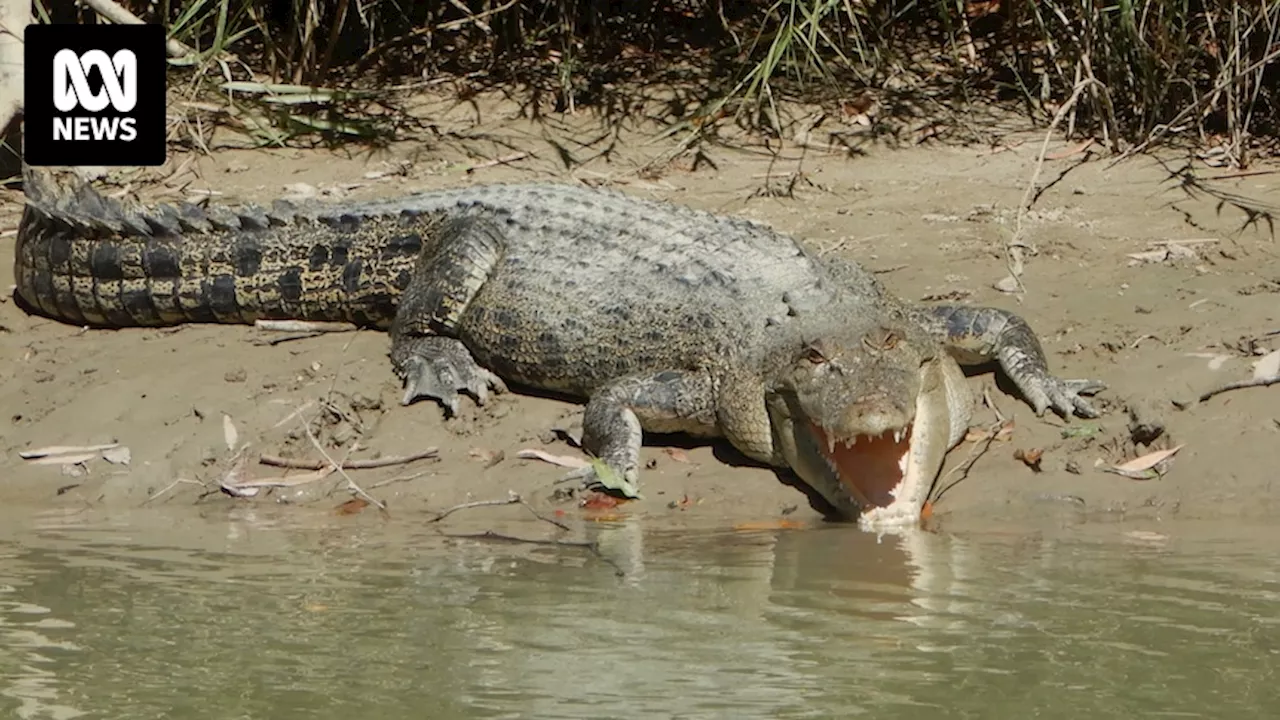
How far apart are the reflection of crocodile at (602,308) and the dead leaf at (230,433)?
622 mm

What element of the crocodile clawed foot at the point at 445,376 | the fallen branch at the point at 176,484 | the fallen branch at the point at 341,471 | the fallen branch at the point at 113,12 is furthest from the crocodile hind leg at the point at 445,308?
the fallen branch at the point at 113,12

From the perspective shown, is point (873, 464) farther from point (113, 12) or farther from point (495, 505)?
A: point (113, 12)

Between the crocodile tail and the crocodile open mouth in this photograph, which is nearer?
the crocodile open mouth

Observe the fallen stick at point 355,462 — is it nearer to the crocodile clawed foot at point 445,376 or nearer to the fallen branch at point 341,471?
the fallen branch at point 341,471

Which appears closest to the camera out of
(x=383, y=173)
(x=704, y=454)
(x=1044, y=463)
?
(x=1044, y=463)

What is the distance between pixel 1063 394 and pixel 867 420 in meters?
1.06

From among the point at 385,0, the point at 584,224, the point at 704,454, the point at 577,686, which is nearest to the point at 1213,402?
the point at 704,454

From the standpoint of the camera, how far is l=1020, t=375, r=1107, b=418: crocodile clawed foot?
5805 mm

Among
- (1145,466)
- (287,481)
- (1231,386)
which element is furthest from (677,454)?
→ (1231,386)

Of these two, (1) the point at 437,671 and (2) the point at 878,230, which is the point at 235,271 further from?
(1) the point at 437,671

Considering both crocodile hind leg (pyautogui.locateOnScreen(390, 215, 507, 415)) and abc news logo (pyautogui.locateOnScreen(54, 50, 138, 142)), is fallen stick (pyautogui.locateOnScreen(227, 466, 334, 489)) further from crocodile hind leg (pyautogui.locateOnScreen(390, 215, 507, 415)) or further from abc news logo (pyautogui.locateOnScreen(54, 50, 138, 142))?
abc news logo (pyautogui.locateOnScreen(54, 50, 138, 142))

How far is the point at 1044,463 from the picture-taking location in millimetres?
5609

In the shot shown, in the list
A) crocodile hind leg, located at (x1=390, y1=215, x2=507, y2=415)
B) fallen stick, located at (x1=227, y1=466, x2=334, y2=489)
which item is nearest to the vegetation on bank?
crocodile hind leg, located at (x1=390, y1=215, x2=507, y2=415)

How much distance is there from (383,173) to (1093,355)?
12.0ft
